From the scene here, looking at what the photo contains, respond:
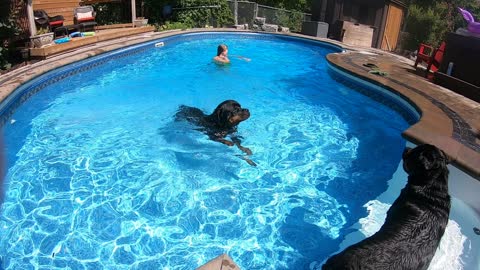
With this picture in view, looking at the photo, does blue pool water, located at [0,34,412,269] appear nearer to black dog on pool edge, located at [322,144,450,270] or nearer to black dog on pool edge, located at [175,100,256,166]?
black dog on pool edge, located at [175,100,256,166]

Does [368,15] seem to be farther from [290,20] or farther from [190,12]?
[190,12]

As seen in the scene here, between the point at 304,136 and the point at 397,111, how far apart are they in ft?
7.38

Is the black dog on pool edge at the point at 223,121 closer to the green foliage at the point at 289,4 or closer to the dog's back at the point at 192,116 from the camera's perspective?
the dog's back at the point at 192,116

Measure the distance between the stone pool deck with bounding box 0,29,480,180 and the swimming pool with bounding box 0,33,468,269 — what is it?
0.33 metres

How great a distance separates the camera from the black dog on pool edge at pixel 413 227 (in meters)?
2.68

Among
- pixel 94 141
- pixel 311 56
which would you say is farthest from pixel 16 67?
pixel 311 56

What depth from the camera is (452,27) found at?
36219 millimetres

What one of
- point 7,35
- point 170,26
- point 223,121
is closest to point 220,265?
point 223,121

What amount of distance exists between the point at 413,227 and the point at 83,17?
12.5 m

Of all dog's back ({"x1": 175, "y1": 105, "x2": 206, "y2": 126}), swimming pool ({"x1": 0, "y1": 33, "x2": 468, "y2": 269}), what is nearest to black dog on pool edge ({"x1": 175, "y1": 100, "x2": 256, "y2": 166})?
dog's back ({"x1": 175, "y1": 105, "x2": 206, "y2": 126})

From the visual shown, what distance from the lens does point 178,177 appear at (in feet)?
17.9

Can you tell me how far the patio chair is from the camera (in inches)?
477

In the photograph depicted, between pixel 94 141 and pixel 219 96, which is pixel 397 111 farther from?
pixel 94 141

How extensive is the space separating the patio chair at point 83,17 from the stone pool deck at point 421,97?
1.04 meters
